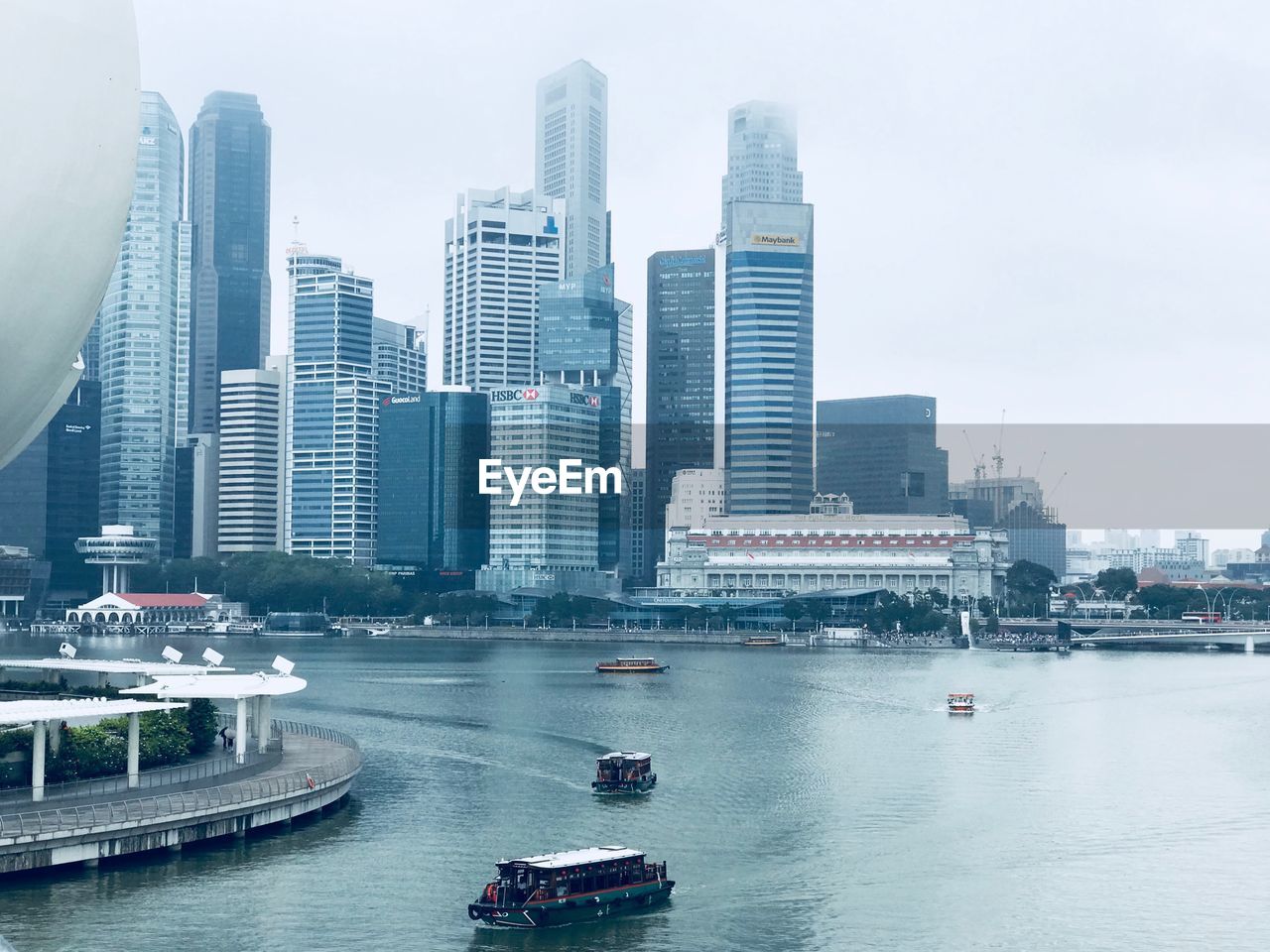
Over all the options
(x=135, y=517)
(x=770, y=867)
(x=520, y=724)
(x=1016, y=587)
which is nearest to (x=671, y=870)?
(x=770, y=867)

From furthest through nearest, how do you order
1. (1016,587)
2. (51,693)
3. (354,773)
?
(1016,587) < (51,693) < (354,773)

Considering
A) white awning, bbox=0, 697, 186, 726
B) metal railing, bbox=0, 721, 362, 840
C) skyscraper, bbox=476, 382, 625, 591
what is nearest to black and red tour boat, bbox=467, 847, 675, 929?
metal railing, bbox=0, 721, 362, 840

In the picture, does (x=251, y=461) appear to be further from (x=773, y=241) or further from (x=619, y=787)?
(x=619, y=787)

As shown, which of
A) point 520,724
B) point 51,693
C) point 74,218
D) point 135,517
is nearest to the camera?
point 74,218

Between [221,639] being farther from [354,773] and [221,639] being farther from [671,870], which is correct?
[671,870]

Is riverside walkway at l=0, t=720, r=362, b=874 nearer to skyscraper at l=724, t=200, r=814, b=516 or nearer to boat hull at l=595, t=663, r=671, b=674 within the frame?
boat hull at l=595, t=663, r=671, b=674

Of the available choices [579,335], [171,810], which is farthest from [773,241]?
[171,810]

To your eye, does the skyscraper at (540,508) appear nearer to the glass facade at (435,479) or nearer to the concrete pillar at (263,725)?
the glass facade at (435,479)
